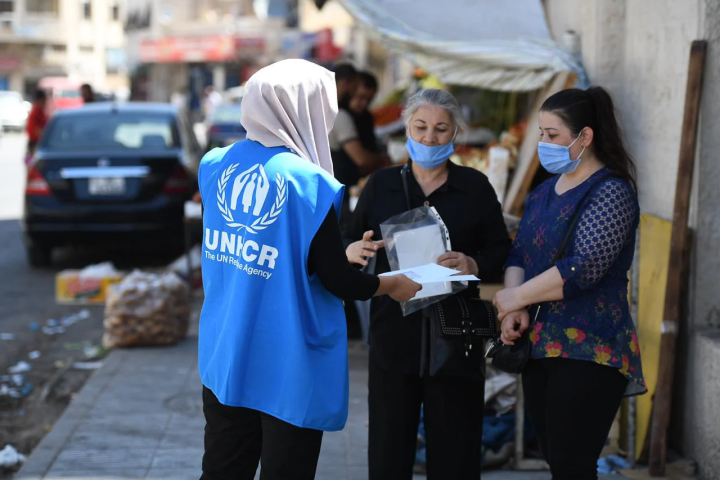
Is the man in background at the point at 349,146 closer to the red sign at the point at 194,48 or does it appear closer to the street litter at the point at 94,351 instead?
the street litter at the point at 94,351

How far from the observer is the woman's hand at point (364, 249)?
3342 mm

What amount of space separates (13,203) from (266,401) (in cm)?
1428

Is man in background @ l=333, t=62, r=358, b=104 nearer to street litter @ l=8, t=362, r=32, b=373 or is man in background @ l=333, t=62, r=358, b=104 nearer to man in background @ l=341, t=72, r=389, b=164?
man in background @ l=341, t=72, r=389, b=164

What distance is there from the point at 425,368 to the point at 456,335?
169mm

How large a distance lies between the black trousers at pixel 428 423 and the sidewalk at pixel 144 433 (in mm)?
932

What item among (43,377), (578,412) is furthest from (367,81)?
(578,412)

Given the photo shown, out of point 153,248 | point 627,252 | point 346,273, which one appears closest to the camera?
point 346,273

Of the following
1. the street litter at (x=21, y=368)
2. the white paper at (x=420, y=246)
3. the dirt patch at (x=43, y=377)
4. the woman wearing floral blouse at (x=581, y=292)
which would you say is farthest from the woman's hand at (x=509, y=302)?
the street litter at (x=21, y=368)

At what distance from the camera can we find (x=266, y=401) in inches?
110

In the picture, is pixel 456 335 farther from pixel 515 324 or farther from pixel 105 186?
pixel 105 186

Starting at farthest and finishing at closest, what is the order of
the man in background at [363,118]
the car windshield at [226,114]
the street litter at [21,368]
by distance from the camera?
the car windshield at [226,114] → the man in background at [363,118] → the street litter at [21,368]

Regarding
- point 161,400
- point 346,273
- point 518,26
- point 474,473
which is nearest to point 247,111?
point 346,273

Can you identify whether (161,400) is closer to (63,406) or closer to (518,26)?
(63,406)

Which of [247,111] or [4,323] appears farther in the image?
[4,323]
